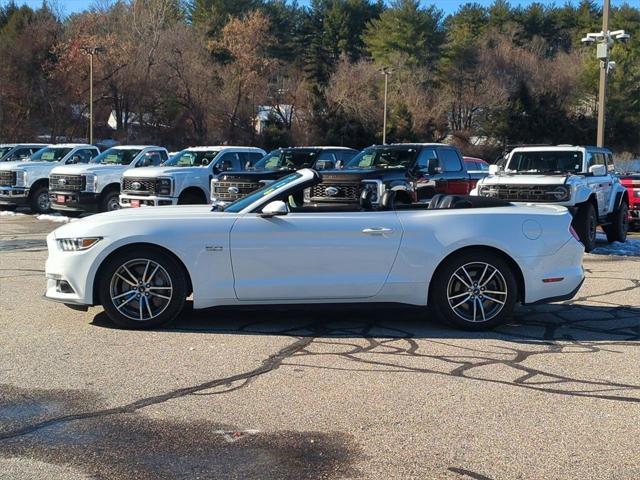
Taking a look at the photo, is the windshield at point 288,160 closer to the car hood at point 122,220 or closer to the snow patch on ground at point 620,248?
the snow patch on ground at point 620,248

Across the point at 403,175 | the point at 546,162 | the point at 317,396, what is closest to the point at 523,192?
the point at 546,162

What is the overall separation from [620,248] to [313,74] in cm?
5725

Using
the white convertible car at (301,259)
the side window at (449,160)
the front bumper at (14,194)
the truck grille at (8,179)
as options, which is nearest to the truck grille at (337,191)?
the side window at (449,160)

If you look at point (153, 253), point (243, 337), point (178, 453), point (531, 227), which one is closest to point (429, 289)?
point (531, 227)

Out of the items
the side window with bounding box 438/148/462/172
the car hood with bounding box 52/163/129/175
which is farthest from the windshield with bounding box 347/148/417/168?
the car hood with bounding box 52/163/129/175

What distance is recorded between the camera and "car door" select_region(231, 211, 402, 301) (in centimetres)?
725

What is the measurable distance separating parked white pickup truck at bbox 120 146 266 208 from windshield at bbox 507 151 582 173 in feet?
22.6

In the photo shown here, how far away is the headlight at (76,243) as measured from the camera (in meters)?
7.21

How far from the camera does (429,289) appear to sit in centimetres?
750

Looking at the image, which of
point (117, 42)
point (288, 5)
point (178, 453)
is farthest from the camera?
point (288, 5)

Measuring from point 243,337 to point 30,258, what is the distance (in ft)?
21.7

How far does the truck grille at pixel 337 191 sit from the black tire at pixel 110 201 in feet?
25.4

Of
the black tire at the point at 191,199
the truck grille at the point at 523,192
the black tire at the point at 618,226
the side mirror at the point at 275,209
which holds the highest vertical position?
the truck grille at the point at 523,192

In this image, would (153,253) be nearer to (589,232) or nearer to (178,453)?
(178,453)
